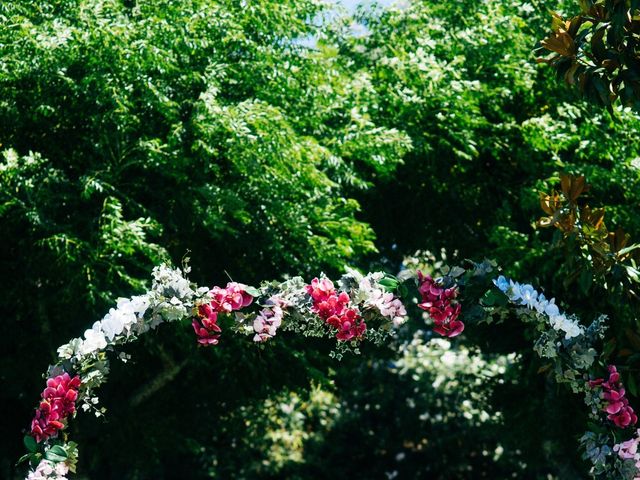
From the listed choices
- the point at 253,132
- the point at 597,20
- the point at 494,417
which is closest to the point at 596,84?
the point at 597,20

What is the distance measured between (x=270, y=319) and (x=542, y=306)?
1511mm

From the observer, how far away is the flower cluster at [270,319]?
212 inches

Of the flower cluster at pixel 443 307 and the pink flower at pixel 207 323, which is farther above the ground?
the pink flower at pixel 207 323

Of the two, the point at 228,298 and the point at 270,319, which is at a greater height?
the point at 228,298

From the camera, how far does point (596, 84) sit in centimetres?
495

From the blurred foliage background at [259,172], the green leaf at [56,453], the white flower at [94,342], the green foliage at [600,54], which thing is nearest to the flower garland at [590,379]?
the green foliage at [600,54]

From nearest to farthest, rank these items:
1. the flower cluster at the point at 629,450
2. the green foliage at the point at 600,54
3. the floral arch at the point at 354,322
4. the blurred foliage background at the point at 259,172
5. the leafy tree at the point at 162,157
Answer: the green foliage at the point at 600,54 → the flower cluster at the point at 629,450 → the floral arch at the point at 354,322 → the leafy tree at the point at 162,157 → the blurred foliage background at the point at 259,172

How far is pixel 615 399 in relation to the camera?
17.1 feet

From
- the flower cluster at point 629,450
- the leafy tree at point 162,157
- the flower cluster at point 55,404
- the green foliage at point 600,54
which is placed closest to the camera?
the green foliage at point 600,54

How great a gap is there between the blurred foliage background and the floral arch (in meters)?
2.96

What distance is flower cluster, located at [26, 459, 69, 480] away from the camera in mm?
5320

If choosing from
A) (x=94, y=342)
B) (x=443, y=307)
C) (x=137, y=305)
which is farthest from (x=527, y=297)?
(x=94, y=342)

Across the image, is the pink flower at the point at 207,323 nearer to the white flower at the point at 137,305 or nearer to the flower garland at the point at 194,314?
the flower garland at the point at 194,314

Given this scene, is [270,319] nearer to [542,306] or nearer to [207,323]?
[207,323]
